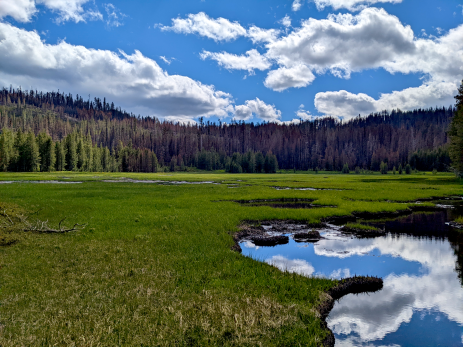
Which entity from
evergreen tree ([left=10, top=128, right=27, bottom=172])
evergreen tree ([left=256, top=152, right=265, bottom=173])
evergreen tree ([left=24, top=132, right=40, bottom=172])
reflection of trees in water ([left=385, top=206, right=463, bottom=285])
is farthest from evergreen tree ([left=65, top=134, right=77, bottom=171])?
reflection of trees in water ([left=385, top=206, right=463, bottom=285])

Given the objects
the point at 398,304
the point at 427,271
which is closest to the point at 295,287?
the point at 398,304

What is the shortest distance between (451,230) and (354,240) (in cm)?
986

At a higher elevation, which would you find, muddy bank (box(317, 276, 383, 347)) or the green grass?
the green grass

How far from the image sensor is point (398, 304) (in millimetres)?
11492

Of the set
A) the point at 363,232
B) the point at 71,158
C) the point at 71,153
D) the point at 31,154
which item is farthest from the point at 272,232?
the point at 71,158

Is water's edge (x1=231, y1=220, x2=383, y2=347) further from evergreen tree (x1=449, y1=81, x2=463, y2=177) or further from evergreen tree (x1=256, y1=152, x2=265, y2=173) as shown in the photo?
evergreen tree (x1=256, y1=152, x2=265, y2=173)

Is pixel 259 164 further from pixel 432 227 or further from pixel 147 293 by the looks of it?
pixel 147 293

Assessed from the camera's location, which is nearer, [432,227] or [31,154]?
[432,227]

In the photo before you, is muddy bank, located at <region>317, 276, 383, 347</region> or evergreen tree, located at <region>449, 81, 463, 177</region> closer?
muddy bank, located at <region>317, 276, 383, 347</region>

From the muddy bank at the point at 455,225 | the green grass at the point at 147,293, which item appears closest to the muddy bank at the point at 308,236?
the green grass at the point at 147,293

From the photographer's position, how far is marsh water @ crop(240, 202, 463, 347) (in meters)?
9.70

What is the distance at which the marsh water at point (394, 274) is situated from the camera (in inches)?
382

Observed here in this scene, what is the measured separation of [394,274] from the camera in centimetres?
1460

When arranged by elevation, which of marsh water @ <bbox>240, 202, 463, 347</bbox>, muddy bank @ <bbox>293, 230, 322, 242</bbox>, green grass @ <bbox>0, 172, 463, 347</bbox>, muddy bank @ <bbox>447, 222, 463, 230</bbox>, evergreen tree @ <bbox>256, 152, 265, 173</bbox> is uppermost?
evergreen tree @ <bbox>256, 152, 265, 173</bbox>
